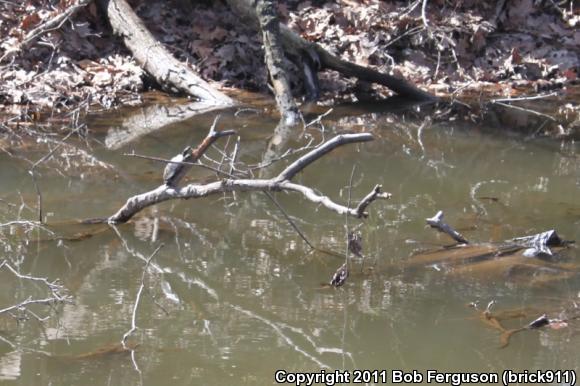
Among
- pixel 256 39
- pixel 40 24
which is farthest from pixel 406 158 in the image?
pixel 40 24

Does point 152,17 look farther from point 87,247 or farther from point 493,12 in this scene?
point 87,247

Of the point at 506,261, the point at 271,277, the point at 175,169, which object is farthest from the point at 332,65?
the point at 271,277

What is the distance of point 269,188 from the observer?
16.4ft

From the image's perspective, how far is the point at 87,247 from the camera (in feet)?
17.7

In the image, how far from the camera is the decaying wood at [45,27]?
32.5 ft

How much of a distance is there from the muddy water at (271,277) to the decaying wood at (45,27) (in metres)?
2.72

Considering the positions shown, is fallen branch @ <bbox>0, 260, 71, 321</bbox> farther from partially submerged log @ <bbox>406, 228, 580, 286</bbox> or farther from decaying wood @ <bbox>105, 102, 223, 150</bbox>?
decaying wood @ <bbox>105, 102, 223, 150</bbox>

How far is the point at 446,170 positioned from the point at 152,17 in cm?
537

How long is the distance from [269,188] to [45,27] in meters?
5.97

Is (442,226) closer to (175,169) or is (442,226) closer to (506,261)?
(506,261)

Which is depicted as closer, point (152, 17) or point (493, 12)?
point (152, 17)

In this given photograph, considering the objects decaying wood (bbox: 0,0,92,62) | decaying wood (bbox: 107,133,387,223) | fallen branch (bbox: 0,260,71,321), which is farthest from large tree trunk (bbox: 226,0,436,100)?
fallen branch (bbox: 0,260,71,321)

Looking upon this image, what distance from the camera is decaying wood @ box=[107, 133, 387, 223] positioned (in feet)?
15.6

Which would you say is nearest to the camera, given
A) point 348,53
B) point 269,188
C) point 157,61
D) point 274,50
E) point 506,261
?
point 269,188
